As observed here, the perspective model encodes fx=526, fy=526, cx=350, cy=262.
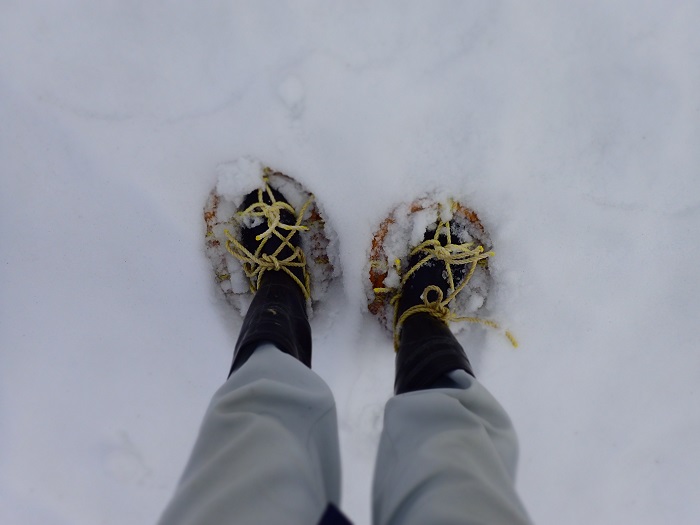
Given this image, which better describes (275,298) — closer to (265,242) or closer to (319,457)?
(265,242)

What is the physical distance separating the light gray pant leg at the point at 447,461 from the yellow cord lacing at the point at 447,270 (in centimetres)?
23

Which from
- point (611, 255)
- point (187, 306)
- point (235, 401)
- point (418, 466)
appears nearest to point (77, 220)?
point (187, 306)

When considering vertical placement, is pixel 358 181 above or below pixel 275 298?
above

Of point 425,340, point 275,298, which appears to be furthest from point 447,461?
point 275,298

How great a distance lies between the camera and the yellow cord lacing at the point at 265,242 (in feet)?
3.53

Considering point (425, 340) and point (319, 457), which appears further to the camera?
point (425, 340)

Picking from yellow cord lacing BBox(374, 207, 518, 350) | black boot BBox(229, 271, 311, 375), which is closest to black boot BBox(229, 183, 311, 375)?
black boot BBox(229, 271, 311, 375)

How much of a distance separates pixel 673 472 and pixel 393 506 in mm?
921

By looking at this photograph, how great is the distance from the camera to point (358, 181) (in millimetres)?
1039

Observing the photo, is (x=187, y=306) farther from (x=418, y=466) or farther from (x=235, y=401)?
(x=418, y=466)

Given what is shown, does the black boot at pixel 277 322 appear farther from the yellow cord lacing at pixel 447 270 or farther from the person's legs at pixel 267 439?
the yellow cord lacing at pixel 447 270

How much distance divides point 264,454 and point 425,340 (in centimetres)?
40

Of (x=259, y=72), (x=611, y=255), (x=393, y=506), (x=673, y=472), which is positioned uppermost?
(x=259, y=72)

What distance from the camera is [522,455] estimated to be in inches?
47.6
